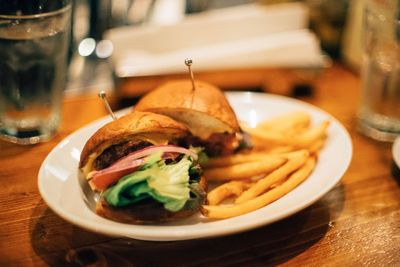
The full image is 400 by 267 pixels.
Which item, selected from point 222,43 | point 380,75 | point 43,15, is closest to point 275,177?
point 380,75

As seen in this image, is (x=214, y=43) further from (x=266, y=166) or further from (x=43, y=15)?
(x=266, y=166)

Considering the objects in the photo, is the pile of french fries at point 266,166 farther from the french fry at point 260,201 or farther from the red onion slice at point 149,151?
the red onion slice at point 149,151

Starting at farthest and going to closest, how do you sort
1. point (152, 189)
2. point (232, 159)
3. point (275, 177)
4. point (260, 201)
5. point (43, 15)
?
1. point (43, 15)
2. point (232, 159)
3. point (275, 177)
4. point (260, 201)
5. point (152, 189)

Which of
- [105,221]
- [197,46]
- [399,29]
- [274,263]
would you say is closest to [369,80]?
[399,29]

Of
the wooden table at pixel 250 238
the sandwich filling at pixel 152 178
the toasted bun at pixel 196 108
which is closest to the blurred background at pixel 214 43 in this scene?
the toasted bun at pixel 196 108

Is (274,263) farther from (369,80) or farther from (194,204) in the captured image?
(369,80)
